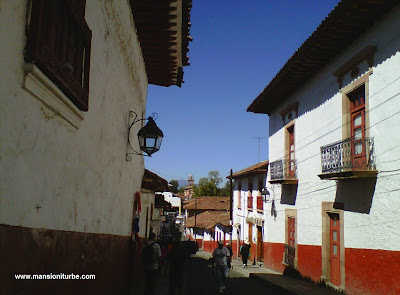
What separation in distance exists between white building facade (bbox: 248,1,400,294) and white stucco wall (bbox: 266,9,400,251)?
0.02 meters

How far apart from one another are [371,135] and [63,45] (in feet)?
24.5

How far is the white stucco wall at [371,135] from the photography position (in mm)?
8125

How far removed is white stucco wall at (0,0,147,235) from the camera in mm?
2336

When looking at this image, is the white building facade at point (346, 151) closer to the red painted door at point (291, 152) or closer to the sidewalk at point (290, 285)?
the red painted door at point (291, 152)

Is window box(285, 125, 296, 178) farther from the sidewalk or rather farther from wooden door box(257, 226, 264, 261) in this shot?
wooden door box(257, 226, 264, 261)

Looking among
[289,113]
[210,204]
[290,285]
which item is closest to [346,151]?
[290,285]

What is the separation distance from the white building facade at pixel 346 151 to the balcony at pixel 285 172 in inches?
1.6

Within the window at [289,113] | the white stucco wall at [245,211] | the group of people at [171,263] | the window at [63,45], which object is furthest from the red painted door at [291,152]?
the window at [63,45]

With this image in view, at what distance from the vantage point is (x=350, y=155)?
9141 millimetres

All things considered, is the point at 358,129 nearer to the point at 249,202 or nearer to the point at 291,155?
the point at 291,155

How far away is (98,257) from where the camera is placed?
4762mm

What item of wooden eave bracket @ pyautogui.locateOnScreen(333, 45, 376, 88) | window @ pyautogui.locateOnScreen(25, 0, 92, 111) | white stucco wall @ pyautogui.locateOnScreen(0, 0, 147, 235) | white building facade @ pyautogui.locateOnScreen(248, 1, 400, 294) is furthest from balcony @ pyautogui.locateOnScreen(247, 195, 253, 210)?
window @ pyautogui.locateOnScreen(25, 0, 92, 111)

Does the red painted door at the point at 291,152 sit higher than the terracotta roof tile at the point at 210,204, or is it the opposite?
the red painted door at the point at 291,152

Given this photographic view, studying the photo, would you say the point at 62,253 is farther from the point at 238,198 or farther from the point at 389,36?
the point at 238,198
